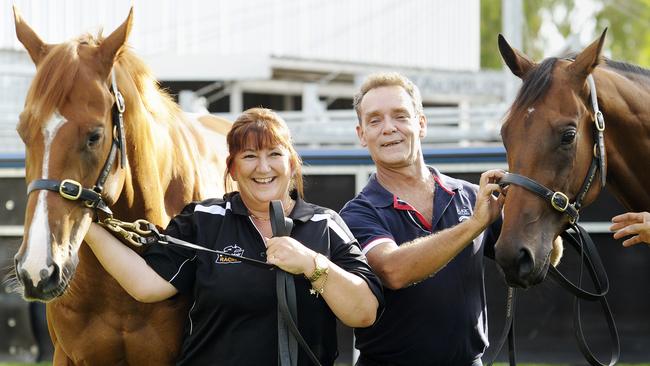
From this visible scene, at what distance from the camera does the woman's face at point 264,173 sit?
3.28 meters

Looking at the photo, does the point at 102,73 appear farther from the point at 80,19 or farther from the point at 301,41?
the point at 301,41

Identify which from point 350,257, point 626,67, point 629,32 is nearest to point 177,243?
point 350,257

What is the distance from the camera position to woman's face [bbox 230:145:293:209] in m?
3.28

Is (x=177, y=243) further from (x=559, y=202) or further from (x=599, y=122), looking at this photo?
(x=599, y=122)

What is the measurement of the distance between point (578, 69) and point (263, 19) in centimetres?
921

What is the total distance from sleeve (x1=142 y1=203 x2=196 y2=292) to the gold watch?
525 millimetres

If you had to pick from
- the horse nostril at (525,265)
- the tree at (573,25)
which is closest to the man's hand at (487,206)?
the horse nostril at (525,265)

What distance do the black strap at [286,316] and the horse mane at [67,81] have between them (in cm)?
72

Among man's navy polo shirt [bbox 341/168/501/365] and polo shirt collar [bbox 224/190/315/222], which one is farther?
man's navy polo shirt [bbox 341/168/501/365]

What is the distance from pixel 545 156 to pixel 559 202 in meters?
0.17

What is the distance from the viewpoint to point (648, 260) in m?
6.23

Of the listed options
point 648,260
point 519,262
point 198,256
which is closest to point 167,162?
point 198,256

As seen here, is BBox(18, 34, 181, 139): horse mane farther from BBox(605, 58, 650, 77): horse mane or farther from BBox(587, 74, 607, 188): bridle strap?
BBox(605, 58, 650, 77): horse mane

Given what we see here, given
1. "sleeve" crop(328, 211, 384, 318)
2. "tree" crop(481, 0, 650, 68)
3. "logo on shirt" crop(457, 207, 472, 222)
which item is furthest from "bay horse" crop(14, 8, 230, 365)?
"tree" crop(481, 0, 650, 68)
